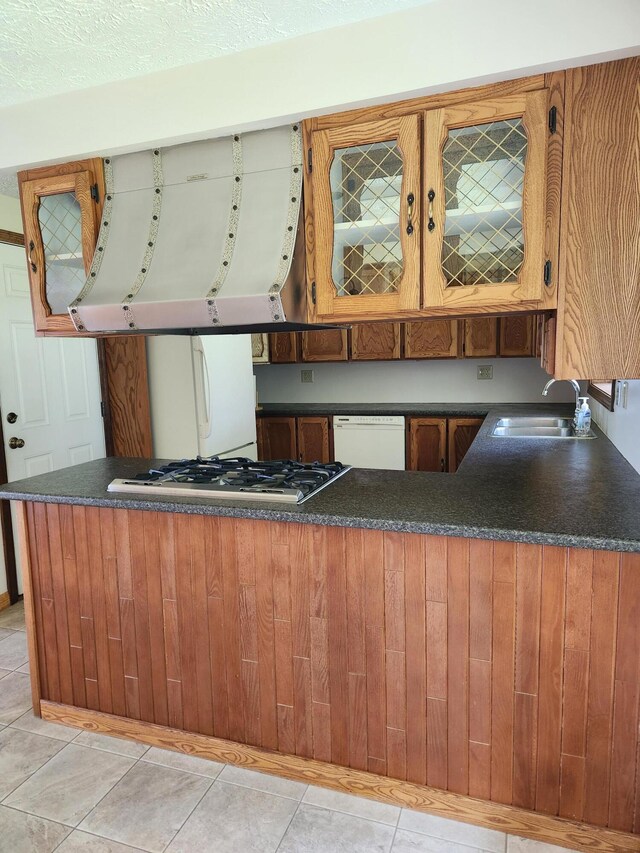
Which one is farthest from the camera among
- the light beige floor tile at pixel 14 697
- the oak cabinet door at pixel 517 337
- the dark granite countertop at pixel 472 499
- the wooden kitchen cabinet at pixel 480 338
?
the wooden kitchen cabinet at pixel 480 338

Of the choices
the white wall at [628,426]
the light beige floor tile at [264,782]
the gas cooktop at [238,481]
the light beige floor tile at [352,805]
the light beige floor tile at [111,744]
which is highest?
the white wall at [628,426]

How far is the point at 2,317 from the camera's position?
3295 millimetres

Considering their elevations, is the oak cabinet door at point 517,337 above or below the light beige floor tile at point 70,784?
above

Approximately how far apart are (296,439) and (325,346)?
0.90 metres

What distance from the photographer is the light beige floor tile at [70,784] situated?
6.02 ft

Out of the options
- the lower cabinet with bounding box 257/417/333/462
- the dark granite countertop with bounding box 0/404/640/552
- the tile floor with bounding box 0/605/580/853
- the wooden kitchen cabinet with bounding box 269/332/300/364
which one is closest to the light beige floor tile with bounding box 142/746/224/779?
the tile floor with bounding box 0/605/580/853

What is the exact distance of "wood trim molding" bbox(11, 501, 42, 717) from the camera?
2256mm

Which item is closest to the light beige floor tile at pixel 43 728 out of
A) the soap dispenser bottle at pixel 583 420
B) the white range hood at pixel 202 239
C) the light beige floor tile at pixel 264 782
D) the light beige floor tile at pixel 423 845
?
the light beige floor tile at pixel 264 782

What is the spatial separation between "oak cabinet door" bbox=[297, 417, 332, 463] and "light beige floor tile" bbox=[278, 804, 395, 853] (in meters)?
3.25

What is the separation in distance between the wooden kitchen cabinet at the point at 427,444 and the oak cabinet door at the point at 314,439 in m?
0.73

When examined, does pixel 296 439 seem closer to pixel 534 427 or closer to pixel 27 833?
pixel 534 427

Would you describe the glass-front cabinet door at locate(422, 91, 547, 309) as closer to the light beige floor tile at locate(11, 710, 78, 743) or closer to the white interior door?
the light beige floor tile at locate(11, 710, 78, 743)

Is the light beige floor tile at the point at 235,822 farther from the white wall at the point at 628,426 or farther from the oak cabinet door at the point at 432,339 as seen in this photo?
the oak cabinet door at the point at 432,339

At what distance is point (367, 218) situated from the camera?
1899mm
